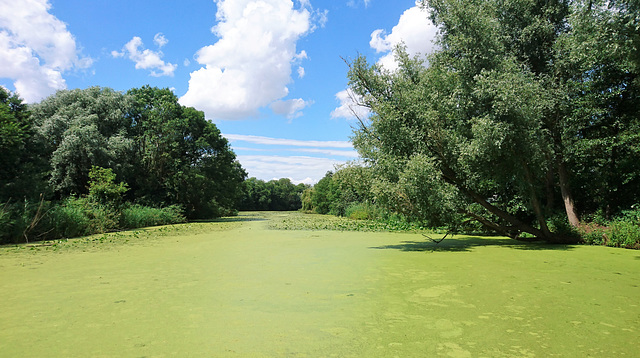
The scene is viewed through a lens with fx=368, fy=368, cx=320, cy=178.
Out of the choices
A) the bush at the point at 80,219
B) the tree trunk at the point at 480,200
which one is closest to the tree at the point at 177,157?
the bush at the point at 80,219

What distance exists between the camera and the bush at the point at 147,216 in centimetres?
1551

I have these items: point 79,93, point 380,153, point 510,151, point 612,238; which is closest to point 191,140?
point 79,93

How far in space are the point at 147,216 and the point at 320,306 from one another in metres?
15.8

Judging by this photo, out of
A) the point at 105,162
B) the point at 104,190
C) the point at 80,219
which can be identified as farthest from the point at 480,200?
the point at 105,162

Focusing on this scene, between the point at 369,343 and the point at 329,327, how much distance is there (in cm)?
48

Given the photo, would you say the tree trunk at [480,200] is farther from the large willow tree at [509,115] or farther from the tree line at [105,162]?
the tree line at [105,162]

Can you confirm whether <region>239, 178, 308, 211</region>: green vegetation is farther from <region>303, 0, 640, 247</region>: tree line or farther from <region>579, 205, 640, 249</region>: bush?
<region>579, 205, 640, 249</region>: bush

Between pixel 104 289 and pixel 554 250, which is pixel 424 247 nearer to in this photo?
pixel 554 250

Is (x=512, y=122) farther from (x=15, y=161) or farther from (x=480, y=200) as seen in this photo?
(x=15, y=161)

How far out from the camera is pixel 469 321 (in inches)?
134

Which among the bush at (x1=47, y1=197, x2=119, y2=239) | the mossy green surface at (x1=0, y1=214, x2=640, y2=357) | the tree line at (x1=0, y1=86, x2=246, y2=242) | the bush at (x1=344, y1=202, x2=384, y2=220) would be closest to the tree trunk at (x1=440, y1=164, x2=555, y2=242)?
the mossy green surface at (x1=0, y1=214, x2=640, y2=357)

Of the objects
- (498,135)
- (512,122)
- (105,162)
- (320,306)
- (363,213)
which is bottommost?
(320,306)

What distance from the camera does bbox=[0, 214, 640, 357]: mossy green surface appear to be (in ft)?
9.29

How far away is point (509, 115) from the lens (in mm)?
8742
